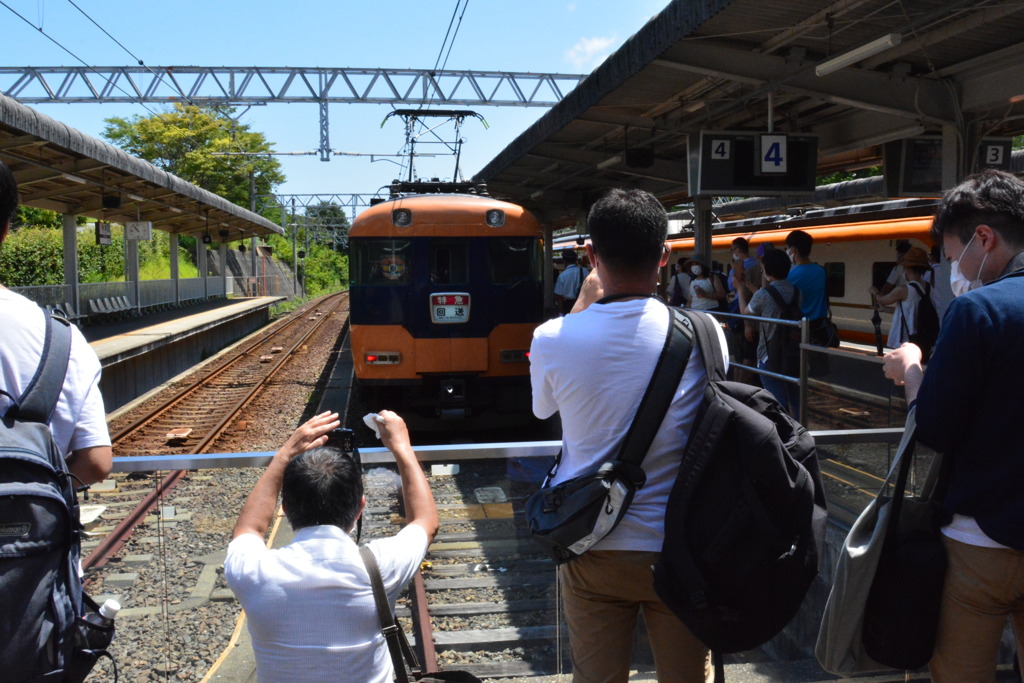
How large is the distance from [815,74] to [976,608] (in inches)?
278

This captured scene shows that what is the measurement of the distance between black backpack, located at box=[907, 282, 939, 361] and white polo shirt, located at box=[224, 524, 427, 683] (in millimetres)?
6163

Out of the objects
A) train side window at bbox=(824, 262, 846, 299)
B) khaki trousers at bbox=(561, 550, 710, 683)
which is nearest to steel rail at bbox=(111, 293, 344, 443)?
khaki trousers at bbox=(561, 550, 710, 683)

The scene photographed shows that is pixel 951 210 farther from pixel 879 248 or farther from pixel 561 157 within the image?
pixel 879 248

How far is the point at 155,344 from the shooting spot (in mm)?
16641

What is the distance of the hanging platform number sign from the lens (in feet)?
31.9

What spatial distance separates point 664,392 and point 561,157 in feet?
42.2

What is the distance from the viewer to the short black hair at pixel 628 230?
2258 mm

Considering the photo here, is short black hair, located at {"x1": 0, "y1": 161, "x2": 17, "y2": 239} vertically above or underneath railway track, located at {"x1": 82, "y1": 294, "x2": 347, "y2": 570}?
above

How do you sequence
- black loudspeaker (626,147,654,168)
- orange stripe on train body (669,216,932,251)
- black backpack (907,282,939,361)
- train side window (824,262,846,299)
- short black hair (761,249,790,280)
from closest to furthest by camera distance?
black backpack (907,282,939,361)
short black hair (761,249,790,280)
black loudspeaker (626,147,654,168)
orange stripe on train body (669,216,932,251)
train side window (824,262,846,299)

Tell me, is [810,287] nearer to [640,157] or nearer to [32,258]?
[640,157]

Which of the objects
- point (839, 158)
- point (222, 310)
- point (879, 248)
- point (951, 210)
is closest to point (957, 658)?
point (951, 210)

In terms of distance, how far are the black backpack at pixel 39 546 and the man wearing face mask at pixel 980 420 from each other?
2.01 metres

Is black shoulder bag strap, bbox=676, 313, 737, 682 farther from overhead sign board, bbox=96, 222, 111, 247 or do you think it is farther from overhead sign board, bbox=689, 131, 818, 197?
overhead sign board, bbox=96, 222, 111, 247

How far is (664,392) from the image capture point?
2.16 meters
